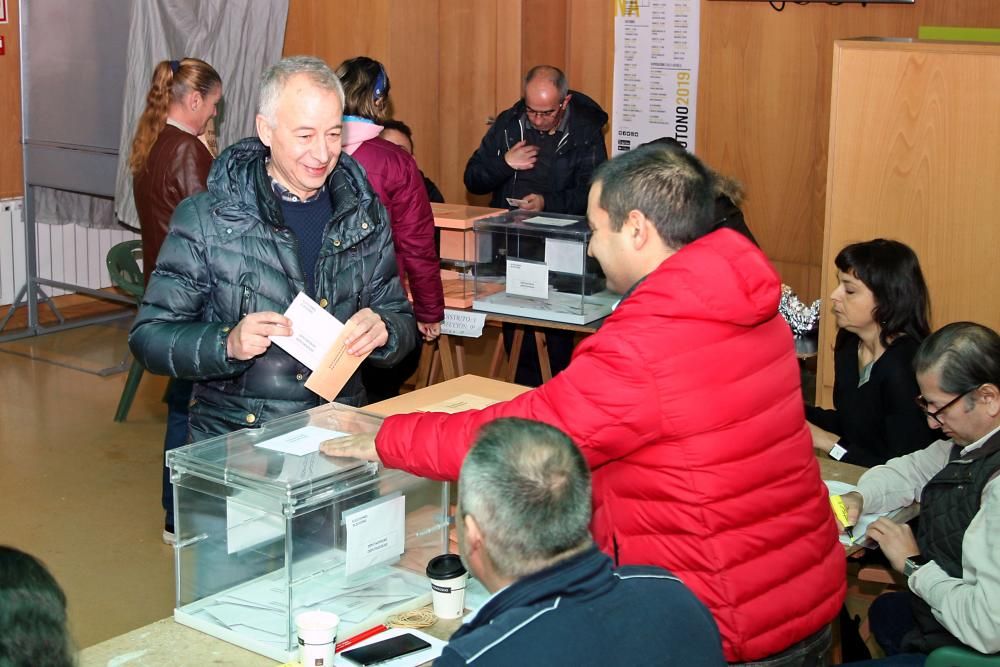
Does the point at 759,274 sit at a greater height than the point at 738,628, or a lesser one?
greater

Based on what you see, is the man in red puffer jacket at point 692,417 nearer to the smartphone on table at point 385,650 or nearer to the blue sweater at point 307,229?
the smartphone on table at point 385,650

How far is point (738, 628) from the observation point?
2088 mm

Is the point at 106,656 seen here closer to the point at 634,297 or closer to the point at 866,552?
the point at 634,297

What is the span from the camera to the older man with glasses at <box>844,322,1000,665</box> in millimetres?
2576

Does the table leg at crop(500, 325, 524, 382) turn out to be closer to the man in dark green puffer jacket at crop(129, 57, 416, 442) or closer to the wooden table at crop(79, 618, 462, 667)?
the man in dark green puffer jacket at crop(129, 57, 416, 442)

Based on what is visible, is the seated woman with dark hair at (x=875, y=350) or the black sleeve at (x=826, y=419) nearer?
the seated woman with dark hair at (x=875, y=350)

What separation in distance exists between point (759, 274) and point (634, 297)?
0.22 metres

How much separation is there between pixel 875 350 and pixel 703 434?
1.95m

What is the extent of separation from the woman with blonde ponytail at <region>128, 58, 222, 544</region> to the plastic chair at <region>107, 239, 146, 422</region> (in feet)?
3.41

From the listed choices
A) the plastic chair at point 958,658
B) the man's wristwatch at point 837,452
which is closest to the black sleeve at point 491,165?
the man's wristwatch at point 837,452

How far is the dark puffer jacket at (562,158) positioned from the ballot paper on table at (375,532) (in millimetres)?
3745

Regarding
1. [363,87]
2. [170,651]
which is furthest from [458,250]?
[170,651]

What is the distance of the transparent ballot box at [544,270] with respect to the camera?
5254mm

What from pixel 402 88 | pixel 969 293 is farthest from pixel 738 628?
pixel 402 88
